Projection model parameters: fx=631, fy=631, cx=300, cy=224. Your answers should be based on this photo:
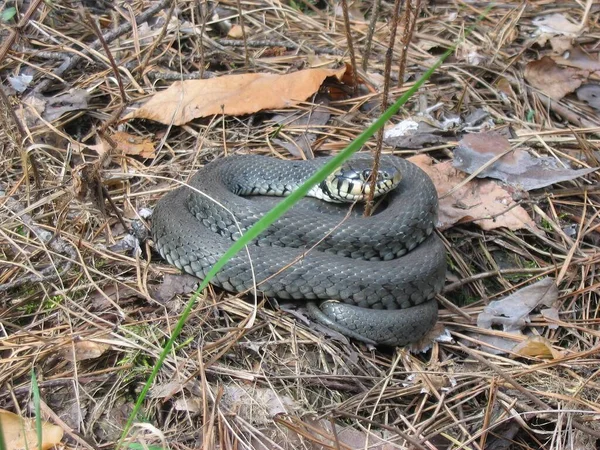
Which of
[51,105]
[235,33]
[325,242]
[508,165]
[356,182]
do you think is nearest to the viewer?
[325,242]

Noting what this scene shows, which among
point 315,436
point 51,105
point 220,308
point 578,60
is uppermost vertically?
point 51,105

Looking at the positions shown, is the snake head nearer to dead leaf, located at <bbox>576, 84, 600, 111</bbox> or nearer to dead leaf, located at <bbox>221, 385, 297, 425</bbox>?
dead leaf, located at <bbox>221, 385, 297, 425</bbox>

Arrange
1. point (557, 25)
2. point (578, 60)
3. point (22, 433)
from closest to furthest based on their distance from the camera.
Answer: point (22, 433), point (578, 60), point (557, 25)

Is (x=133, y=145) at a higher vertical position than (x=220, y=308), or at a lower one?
higher

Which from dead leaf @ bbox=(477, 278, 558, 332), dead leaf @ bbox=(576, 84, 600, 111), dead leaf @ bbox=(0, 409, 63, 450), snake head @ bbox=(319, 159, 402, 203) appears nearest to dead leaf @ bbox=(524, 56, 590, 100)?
dead leaf @ bbox=(576, 84, 600, 111)

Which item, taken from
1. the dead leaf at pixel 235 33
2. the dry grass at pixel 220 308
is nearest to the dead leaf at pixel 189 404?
the dry grass at pixel 220 308

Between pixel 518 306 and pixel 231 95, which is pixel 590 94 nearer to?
pixel 518 306

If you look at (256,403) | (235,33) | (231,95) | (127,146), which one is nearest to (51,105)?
(127,146)
